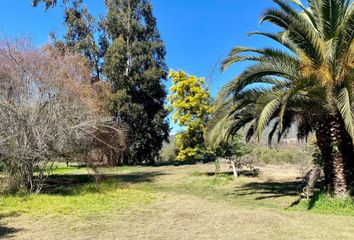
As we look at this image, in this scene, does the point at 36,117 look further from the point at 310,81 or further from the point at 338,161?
the point at 338,161

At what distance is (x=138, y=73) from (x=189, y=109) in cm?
1155

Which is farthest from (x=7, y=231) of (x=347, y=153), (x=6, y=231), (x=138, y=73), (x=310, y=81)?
(x=138, y=73)

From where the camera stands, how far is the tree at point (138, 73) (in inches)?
1348

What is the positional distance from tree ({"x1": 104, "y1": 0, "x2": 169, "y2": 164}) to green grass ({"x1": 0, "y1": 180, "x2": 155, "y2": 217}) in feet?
64.7

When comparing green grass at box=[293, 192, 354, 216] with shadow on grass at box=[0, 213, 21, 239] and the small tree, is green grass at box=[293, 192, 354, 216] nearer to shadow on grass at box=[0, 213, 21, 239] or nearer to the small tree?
shadow on grass at box=[0, 213, 21, 239]

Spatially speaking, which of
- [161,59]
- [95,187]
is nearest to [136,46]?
[161,59]

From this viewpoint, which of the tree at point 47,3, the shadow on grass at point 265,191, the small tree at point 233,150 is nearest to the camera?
the shadow on grass at point 265,191

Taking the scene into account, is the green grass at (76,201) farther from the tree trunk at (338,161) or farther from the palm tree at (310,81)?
the tree trunk at (338,161)

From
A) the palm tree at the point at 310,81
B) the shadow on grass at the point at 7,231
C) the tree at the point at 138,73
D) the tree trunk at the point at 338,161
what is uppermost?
the tree at the point at 138,73

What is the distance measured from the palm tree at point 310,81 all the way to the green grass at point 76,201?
3.52 metres

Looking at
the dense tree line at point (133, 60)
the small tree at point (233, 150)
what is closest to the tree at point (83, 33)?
the dense tree line at point (133, 60)

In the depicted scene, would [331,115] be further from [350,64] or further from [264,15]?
[264,15]

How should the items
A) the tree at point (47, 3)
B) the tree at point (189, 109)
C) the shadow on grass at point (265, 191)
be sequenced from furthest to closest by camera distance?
1. the tree at point (47, 3)
2. the tree at point (189, 109)
3. the shadow on grass at point (265, 191)

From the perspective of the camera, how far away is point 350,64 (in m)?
9.75
